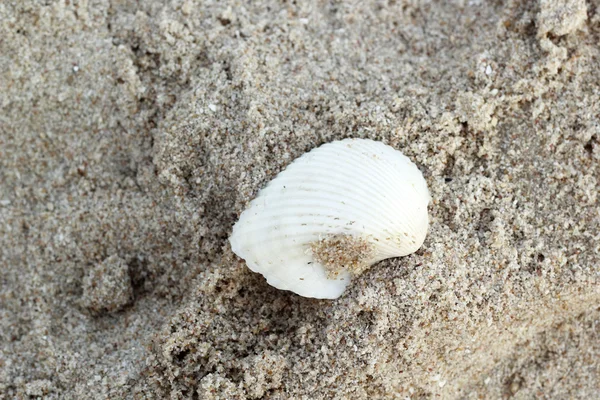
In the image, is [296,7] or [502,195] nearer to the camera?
[502,195]

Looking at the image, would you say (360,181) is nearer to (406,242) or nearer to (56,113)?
(406,242)

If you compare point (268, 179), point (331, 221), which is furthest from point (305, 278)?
point (268, 179)

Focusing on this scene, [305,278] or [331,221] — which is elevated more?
[331,221]

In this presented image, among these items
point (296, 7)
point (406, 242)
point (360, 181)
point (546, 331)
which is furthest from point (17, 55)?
point (546, 331)

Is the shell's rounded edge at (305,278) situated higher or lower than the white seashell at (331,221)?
lower

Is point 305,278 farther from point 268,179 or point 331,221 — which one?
point 268,179
